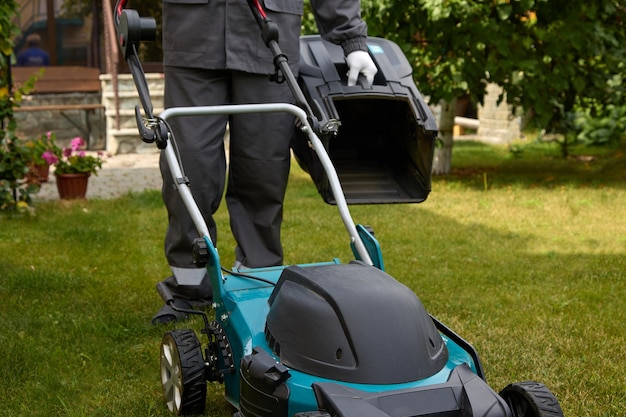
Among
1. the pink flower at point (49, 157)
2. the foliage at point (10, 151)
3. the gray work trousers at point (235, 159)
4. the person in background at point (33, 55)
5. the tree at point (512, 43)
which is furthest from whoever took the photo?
the person in background at point (33, 55)

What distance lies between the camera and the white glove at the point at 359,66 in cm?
324

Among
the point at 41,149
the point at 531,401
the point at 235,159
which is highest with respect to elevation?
the point at 235,159

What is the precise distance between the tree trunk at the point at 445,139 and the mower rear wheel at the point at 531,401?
5795 millimetres

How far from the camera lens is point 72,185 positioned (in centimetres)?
658

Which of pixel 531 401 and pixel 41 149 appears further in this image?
pixel 41 149

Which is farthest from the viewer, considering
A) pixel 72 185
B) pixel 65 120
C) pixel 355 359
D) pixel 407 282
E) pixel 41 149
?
pixel 65 120

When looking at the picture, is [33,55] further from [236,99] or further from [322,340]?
[322,340]

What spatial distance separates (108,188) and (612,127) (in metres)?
4.94

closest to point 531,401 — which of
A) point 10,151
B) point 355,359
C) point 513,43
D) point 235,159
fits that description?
point 355,359

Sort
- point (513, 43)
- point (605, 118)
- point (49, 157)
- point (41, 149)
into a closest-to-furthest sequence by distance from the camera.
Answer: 1. point (41, 149)
2. point (49, 157)
3. point (513, 43)
4. point (605, 118)

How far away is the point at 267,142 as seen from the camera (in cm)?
340

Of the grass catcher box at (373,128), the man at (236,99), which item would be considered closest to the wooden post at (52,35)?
the grass catcher box at (373,128)

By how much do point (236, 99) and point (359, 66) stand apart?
490 millimetres

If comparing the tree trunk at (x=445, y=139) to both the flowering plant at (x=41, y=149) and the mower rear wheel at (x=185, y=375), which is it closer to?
the flowering plant at (x=41, y=149)
